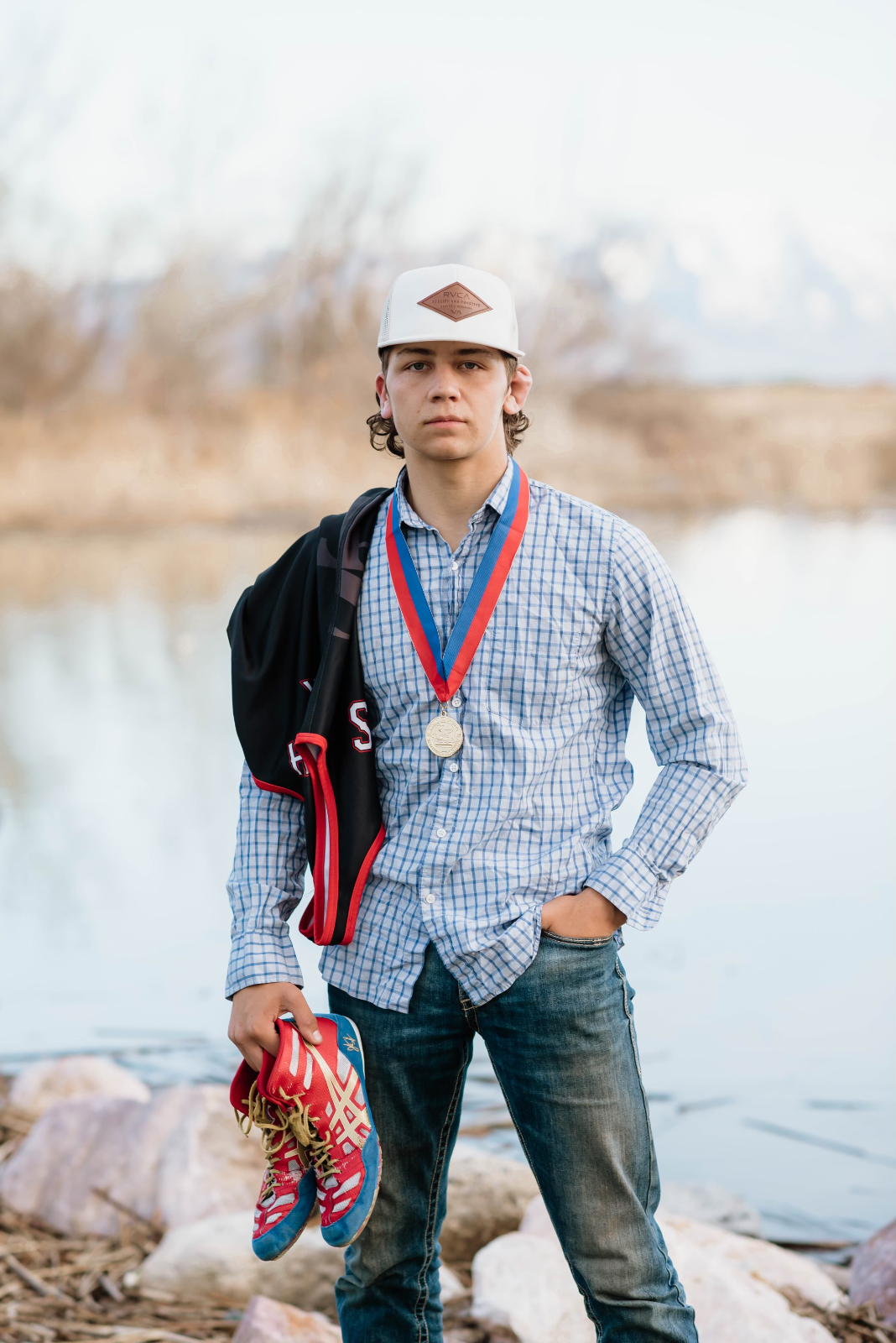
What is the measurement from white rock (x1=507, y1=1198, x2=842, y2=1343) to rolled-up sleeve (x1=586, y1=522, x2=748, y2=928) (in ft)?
2.94

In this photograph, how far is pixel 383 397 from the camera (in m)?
1.45

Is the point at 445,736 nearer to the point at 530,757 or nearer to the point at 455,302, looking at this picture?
the point at 530,757

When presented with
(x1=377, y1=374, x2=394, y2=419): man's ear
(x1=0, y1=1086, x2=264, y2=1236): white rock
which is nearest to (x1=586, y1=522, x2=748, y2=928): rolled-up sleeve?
(x1=377, y1=374, x2=394, y2=419): man's ear

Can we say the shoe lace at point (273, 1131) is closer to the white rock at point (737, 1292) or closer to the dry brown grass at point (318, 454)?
the white rock at point (737, 1292)

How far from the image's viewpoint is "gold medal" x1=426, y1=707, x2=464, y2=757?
131 cm

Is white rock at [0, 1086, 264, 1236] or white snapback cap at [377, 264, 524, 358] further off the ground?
white snapback cap at [377, 264, 524, 358]

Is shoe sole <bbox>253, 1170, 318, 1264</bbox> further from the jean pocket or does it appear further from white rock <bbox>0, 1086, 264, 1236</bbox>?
white rock <bbox>0, 1086, 264, 1236</bbox>

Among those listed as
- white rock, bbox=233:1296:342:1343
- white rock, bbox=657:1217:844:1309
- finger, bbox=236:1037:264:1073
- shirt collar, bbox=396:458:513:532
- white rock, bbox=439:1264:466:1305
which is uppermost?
shirt collar, bbox=396:458:513:532

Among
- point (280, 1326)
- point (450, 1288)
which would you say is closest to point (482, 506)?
point (280, 1326)

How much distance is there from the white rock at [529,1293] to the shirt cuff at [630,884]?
0.95 meters

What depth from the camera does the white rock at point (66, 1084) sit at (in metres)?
2.90

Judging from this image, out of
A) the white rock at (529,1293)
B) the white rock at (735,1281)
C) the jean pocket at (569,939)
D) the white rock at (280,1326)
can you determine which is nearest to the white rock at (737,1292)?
the white rock at (735,1281)

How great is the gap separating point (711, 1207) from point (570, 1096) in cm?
141

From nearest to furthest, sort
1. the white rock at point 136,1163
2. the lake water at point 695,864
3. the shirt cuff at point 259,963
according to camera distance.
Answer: the shirt cuff at point 259,963
the white rock at point 136,1163
the lake water at point 695,864
